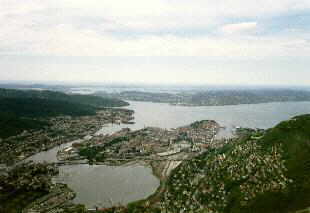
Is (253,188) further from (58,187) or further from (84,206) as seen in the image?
(58,187)

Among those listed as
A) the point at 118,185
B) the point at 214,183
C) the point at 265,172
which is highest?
the point at 265,172

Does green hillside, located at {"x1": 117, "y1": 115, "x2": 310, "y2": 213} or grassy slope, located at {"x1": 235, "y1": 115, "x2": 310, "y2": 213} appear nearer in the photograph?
grassy slope, located at {"x1": 235, "y1": 115, "x2": 310, "y2": 213}

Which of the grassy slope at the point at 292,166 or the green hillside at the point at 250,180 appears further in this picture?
the green hillside at the point at 250,180

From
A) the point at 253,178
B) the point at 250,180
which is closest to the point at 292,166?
the point at 253,178

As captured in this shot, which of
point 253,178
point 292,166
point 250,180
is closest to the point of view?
point 250,180

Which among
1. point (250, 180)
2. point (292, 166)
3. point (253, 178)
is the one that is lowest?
point (250, 180)

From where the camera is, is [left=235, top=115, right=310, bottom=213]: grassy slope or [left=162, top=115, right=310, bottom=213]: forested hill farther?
[left=162, top=115, right=310, bottom=213]: forested hill

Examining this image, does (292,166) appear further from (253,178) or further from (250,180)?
(250,180)

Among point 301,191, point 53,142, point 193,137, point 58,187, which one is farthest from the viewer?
point 193,137

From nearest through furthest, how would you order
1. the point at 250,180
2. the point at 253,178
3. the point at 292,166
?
1. the point at 250,180
2. the point at 253,178
3. the point at 292,166

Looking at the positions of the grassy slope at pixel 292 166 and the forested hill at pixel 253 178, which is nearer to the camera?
the grassy slope at pixel 292 166

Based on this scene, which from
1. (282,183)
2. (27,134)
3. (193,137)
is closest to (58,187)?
(282,183)
